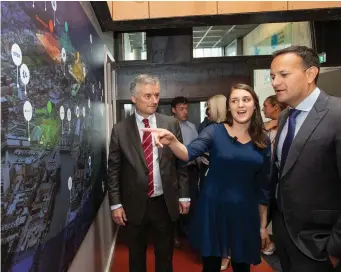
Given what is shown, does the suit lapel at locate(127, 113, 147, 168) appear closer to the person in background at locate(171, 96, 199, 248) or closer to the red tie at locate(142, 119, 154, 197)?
the red tie at locate(142, 119, 154, 197)

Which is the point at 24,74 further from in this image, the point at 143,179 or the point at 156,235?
the point at 156,235

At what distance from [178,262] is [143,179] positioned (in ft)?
4.71

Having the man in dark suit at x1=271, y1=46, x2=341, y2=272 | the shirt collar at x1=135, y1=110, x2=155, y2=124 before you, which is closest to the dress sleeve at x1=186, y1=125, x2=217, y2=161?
the shirt collar at x1=135, y1=110, x2=155, y2=124

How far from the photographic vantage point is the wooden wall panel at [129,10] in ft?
8.77

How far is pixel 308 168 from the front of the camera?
3.99ft

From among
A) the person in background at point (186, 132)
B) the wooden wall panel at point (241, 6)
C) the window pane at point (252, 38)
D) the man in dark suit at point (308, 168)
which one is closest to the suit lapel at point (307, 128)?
the man in dark suit at point (308, 168)

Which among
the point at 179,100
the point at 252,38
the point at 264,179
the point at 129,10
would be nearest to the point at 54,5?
the point at 264,179

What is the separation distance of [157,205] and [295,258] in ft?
2.94

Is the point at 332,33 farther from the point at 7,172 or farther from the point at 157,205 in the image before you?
the point at 7,172

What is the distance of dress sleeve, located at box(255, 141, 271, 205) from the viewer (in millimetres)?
1689

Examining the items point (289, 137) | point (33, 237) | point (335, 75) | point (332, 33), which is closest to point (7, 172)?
point (33, 237)

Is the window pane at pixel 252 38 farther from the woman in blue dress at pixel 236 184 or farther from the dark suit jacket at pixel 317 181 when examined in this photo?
the dark suit jacket at pixel 317 181

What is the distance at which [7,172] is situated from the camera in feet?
2.33

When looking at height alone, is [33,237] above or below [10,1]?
below
